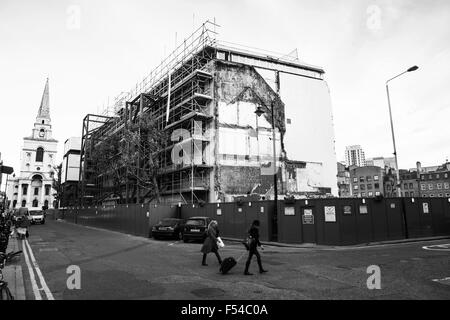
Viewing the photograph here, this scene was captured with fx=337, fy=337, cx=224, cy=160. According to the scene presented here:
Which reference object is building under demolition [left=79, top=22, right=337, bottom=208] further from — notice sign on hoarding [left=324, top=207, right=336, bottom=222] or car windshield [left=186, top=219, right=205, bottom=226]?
notice sign on hoarding [left=324, top=207, right=336, bottom=222]

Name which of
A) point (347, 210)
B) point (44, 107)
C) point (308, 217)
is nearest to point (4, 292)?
point (308, 217)

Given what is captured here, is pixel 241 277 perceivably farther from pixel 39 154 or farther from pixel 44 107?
pixel 39 154

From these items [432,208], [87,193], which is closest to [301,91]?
[432,208]

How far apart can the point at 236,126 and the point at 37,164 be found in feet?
334

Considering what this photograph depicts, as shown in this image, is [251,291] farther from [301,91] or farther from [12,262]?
[301,91]

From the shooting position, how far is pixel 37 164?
11500 centimetres

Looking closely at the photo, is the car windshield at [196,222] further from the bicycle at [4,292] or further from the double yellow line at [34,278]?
the bicycle at [4,292]

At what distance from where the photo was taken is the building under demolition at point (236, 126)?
35531 millimetres

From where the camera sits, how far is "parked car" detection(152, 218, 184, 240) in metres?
21.0

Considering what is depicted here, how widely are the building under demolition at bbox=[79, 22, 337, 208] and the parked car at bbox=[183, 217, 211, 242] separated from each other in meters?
13.8

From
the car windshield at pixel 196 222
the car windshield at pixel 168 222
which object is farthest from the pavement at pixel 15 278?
the car windshield at pixel 168 222

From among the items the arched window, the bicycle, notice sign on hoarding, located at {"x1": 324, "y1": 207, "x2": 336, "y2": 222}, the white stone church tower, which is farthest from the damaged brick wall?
the arched window

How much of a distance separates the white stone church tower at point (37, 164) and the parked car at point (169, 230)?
10534cm
